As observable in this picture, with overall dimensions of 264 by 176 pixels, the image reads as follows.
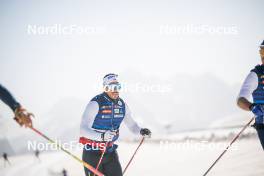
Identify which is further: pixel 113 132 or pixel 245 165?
pixel 245 165

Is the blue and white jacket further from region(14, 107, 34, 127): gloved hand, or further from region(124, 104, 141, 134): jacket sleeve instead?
region(14, 107, 34, 127): gloved hand

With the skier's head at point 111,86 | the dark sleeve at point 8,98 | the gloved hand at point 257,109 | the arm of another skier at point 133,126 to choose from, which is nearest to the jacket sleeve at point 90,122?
the skier's head at point 111,86

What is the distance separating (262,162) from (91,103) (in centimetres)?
700

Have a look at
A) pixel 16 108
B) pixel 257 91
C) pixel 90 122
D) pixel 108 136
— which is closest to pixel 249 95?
pixel 257 91

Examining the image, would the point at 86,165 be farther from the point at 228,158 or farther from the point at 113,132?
the point at 228,158

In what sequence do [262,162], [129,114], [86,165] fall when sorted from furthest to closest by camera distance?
[262,162] → [129,114] → [86,165]

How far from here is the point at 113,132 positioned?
5438 mm

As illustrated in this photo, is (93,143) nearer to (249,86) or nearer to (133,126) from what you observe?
(133,126)

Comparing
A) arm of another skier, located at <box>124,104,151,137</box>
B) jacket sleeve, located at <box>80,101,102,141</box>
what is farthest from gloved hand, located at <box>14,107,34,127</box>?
arm of another skier, located at <box>124,104,151,137</box>

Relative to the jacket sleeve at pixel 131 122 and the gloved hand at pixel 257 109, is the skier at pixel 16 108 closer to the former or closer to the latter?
the jacket sleeve at pixel 131 122

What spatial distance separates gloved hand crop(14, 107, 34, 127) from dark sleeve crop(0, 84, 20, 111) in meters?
0.07

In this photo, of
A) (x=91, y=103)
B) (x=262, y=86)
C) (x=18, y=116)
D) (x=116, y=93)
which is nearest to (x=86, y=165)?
(x=91, y=103)

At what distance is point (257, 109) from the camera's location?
4.48 m

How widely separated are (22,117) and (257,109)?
11.1ft
